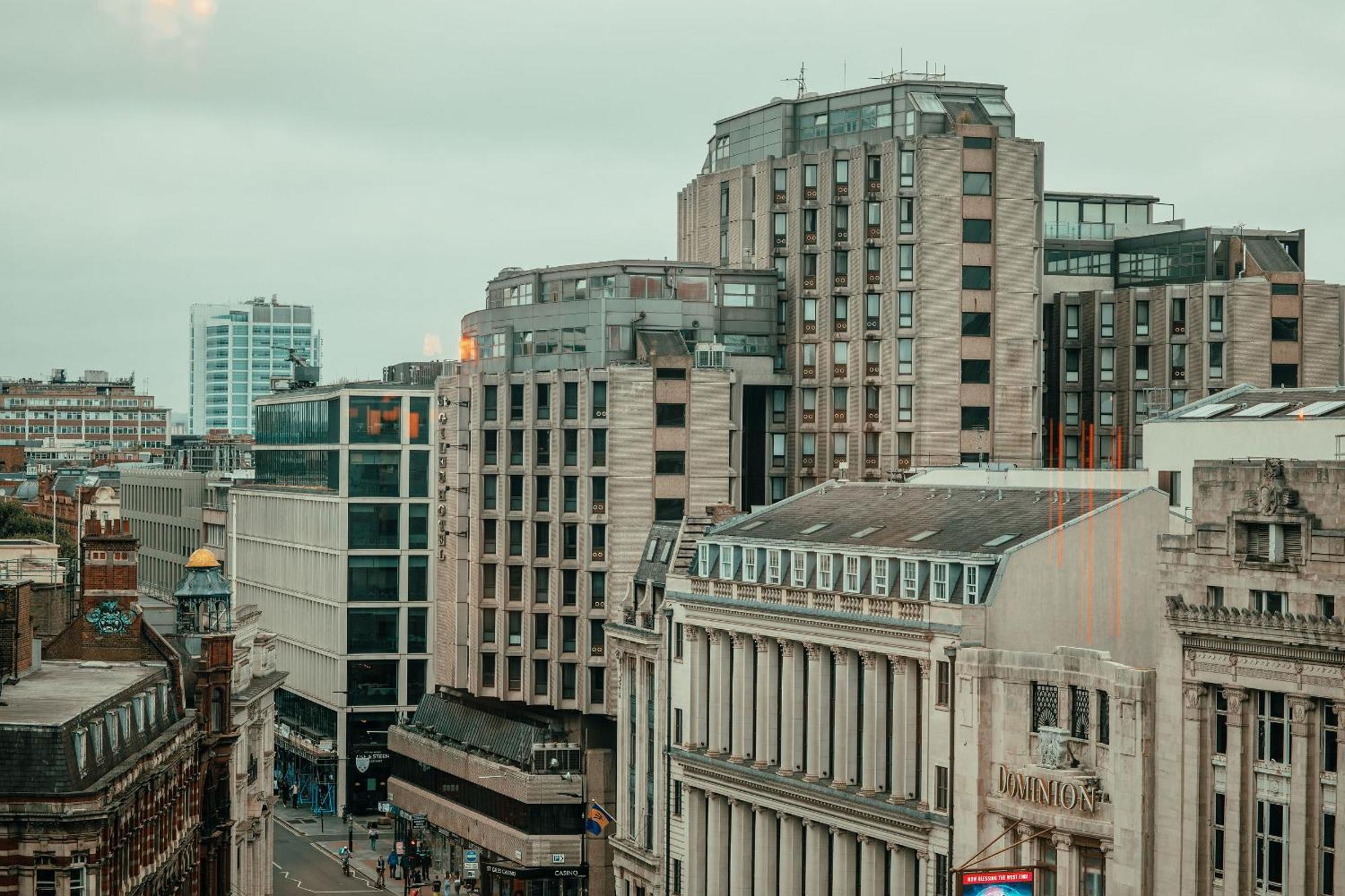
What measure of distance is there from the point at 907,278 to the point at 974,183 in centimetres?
812

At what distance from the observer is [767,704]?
410ft

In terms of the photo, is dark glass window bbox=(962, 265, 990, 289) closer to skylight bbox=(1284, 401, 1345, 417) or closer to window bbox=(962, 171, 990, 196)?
window bbox=(962, 171, 990, 196)

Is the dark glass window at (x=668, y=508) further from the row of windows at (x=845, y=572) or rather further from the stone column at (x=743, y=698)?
the stone column at (x=743, y=698)

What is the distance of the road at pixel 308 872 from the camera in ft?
538

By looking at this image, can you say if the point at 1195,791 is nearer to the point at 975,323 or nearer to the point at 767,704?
the point at 767,704

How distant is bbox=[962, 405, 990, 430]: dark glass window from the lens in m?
162

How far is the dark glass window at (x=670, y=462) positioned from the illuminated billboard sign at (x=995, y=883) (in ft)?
228

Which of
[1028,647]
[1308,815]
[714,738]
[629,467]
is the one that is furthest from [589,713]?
[1308,815]

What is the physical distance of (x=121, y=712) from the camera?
102500mm

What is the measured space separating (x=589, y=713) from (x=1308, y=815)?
77181 millimetres

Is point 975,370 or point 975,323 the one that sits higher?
point 975,323

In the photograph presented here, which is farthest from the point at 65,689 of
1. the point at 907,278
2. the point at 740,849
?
the point at 907,278

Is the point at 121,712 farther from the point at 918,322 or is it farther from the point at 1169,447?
the point at 918,322

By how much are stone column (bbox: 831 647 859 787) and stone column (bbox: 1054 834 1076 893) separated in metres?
19.3
